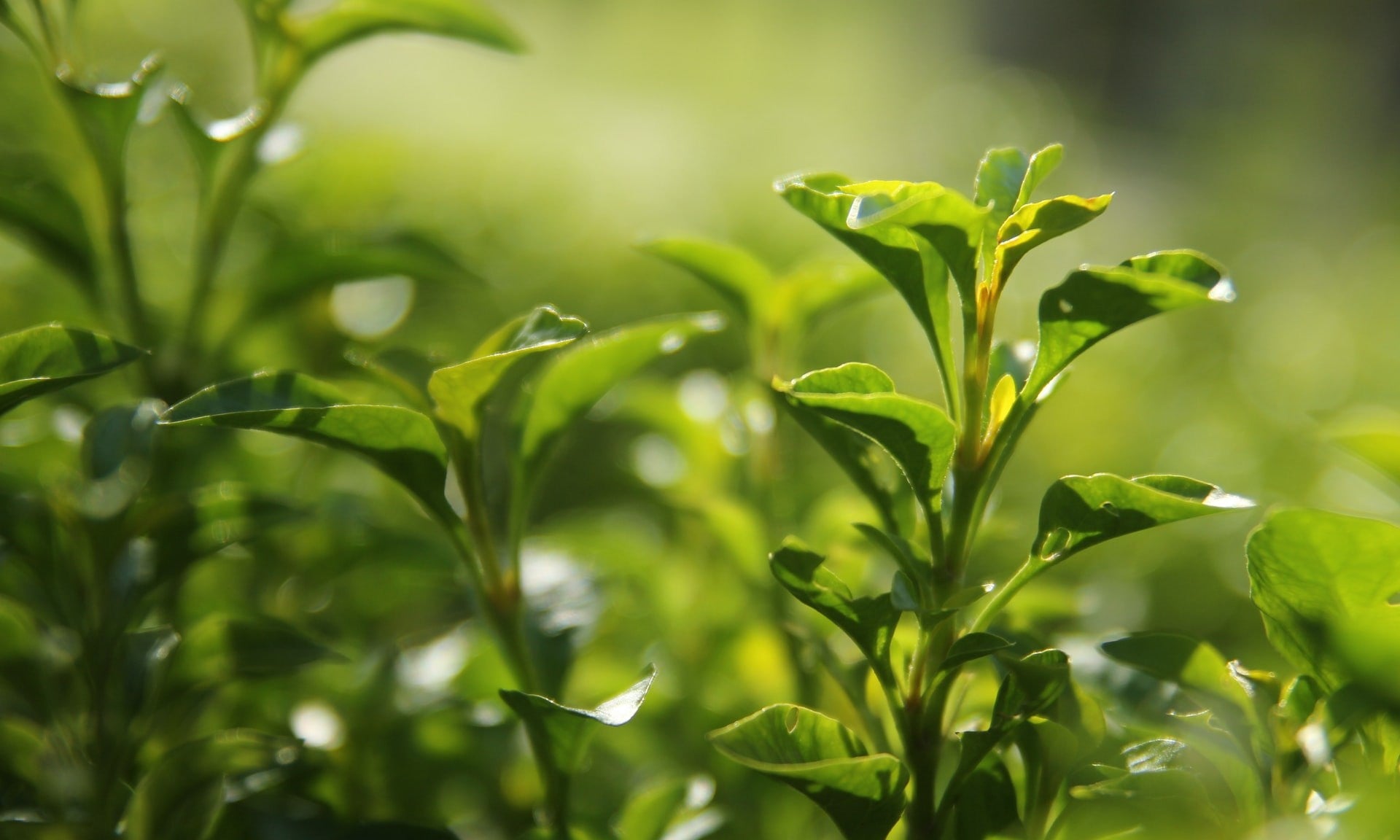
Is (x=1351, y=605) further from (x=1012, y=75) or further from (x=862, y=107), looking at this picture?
(x=1012, y=75)

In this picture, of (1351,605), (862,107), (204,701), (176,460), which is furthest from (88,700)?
(862,107)

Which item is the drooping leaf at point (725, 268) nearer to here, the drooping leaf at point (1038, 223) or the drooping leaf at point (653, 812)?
the drooping leaf at point (1038, 223)

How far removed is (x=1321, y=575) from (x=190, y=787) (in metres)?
0.69

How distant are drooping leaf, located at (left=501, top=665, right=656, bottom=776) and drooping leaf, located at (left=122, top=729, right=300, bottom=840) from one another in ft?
0.60

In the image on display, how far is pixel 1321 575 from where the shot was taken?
1.60 ft

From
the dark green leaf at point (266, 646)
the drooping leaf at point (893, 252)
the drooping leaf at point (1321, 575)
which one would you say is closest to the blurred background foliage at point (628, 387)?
the dark green leaf at point (266, 646)

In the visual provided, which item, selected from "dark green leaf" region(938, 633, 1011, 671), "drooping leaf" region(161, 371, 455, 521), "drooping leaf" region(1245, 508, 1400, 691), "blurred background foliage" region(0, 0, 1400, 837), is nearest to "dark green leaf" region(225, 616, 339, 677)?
"blurred background foliage" region(0, 0, 1400, 837)

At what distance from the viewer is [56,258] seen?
765 millimetres

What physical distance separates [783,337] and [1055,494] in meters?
0.39

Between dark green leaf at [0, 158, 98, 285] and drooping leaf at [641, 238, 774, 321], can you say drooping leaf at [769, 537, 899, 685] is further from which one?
dark green leaf at [0, 158, 98, 285]

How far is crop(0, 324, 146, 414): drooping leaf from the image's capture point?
559 mm

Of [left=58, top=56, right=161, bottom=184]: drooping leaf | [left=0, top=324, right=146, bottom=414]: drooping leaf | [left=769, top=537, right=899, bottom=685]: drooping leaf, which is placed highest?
[left=58, top=56, right=161, bottom=184]: drooping leaf

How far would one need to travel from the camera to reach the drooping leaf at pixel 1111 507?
0.47 meters

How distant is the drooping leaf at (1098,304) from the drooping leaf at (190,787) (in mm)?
532
